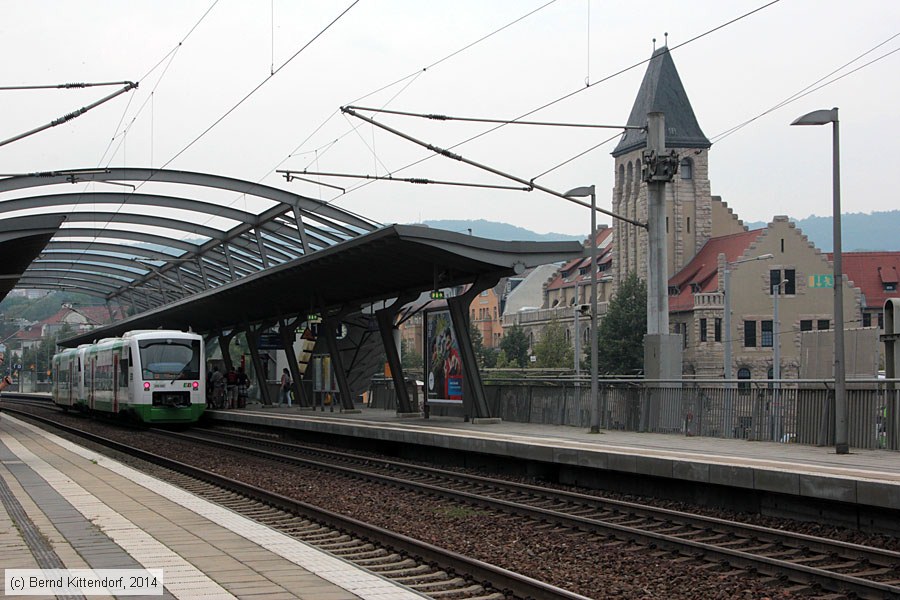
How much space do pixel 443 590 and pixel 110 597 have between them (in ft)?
9.54

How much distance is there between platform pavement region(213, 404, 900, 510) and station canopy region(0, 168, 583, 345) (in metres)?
3.65

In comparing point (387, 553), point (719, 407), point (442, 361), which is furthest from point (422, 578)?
point (442, 361)

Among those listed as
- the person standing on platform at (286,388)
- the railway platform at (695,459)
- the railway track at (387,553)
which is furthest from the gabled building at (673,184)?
the railway track at (387,553)

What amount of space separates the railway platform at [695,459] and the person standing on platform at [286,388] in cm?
1846

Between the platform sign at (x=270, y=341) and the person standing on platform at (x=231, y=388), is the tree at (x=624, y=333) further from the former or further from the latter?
the platform sign at (x=270, y=341)

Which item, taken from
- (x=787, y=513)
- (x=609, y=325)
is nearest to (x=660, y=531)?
(x=787, y=513)

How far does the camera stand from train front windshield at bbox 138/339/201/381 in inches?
1374

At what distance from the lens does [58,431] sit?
36.5 m

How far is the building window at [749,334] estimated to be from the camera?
311 feet

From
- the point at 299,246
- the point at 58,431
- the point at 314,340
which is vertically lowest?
the point at 58,431

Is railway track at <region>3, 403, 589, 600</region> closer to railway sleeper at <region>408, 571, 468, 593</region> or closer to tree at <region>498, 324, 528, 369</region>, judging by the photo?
railway sleeper at <region>408, 571, 468, 593</region>

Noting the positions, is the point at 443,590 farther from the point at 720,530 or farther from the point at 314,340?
the point at 314,340

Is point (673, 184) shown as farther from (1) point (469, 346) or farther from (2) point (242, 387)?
(1) point (469, 346)

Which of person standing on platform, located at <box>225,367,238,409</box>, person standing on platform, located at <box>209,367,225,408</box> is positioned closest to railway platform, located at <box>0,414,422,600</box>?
person standing on platform, located at <box>225,367,238,409</box>
